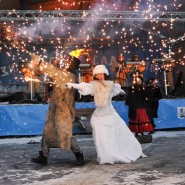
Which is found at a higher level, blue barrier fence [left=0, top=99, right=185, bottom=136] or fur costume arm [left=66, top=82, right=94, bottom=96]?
fur costume arm [left=66, top=82, right=94, bottom=96]

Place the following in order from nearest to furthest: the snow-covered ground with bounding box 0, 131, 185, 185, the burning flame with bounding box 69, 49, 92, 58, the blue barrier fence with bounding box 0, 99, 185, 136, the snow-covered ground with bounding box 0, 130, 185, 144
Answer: the snow-covered ground with bounding box 0, 131, 185, 185 < the burning flame with bounding box 69, 49, 92, 58 < the snow-covered ground with bounding box 0, 130, 185, 144 < the blue barrier fence with bounding box 0, 99, 185, 136

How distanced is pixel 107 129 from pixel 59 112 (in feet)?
2.95

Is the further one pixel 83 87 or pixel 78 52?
pixel 78 52

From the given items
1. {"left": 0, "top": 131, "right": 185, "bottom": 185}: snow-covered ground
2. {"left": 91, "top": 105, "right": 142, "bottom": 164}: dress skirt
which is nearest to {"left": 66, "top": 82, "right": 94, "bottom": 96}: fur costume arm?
{"left": 91, "top": 105, "right": 142, "bottom": 164}: dress skirt

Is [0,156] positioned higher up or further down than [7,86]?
further down

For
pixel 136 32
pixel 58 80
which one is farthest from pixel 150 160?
pixel 136 32

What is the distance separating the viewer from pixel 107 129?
677cm

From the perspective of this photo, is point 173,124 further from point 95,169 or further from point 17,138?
point 95,169

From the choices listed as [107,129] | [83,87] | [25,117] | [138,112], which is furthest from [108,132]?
[25,117]

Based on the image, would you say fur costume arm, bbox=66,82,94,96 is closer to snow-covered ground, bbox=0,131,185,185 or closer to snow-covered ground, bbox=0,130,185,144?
snow-covered ground, bbox=0,131,185,185

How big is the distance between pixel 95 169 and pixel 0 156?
8.65 ft

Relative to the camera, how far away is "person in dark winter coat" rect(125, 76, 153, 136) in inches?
369

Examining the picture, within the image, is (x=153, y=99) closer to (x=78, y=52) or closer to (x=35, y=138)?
(x=78, y=52)

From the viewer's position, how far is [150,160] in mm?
6785
